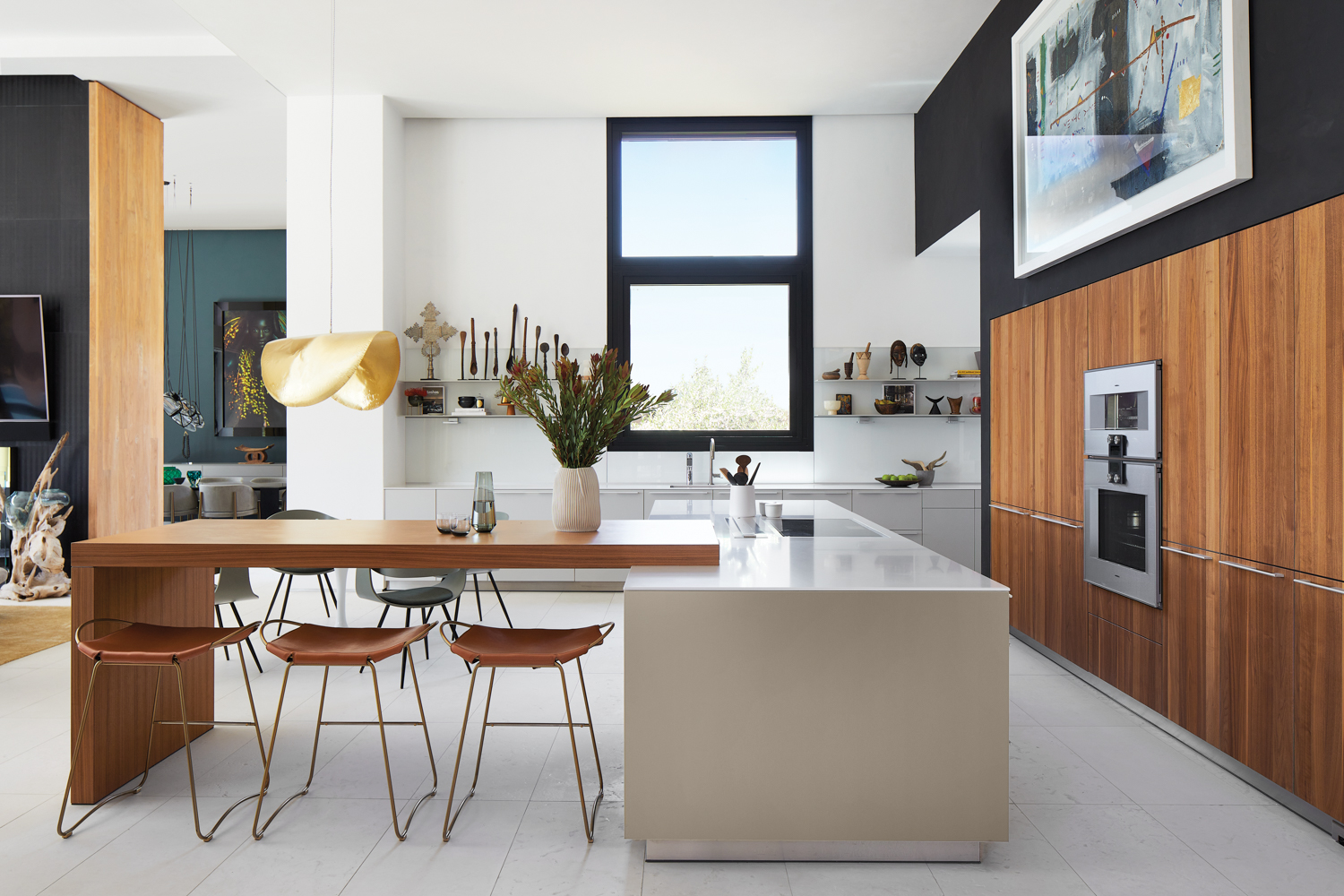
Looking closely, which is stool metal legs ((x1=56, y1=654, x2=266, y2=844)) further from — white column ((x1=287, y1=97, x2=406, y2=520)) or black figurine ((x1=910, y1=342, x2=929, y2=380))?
black figurine ((x1=910, y1=342, x2=929, y2=380))

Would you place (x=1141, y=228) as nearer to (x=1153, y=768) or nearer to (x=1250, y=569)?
(x=1250, y=569)

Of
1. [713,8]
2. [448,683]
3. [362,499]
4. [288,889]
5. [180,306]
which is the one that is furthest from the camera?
[180,306]

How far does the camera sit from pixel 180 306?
29.4 feet

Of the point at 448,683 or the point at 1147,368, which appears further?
the point at 448,683

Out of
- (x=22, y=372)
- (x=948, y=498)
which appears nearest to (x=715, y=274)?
(x=948, y=498)

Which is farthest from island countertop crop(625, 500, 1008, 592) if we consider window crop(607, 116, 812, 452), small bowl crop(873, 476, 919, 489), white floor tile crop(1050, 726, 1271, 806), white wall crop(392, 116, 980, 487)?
white wall crop(392, 116, 980, 487)

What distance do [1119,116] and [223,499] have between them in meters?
7.91

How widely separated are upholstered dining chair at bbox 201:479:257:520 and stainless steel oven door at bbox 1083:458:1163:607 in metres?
7.45

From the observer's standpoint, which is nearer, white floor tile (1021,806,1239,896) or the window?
white floor tile (1021,806,1239,896)

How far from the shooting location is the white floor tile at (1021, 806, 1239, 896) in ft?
6.64

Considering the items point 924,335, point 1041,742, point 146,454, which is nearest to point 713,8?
point 924,335

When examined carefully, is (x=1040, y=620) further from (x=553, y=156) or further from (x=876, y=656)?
(x=553, y=156)

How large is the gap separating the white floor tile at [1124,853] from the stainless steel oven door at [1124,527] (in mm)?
936

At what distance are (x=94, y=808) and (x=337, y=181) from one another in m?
4.55
